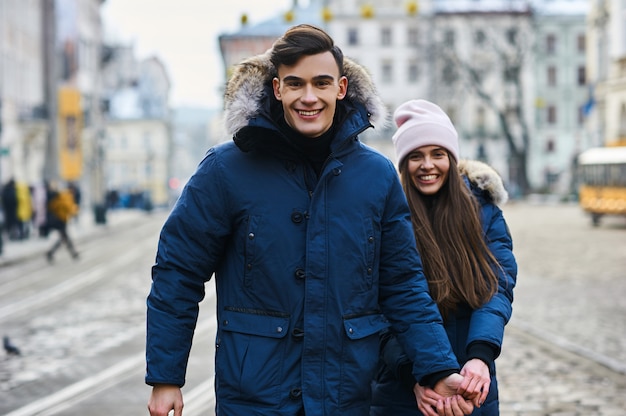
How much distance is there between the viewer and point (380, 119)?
3.34 m

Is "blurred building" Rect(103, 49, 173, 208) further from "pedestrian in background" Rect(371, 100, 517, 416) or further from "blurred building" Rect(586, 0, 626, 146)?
"pedestrian in background" Rect(371, 100, 517, 416)

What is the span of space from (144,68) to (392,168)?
103653 mm

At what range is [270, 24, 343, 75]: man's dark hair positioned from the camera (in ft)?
10.0

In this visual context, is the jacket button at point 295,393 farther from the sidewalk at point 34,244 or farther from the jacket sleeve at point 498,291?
the sidewalk at point 34,244

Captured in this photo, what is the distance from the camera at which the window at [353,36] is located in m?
76.6

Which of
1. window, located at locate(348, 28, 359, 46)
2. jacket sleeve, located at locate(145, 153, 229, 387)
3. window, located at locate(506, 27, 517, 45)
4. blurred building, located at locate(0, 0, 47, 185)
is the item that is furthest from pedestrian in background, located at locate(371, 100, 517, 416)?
window, located at locate(348, 28, 359, 46)

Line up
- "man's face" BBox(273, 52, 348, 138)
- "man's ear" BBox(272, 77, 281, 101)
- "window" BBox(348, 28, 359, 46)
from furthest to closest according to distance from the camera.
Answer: "window" BBox(348, 28, 359, 46)
"man's ear" BBox(272, 77, 281, 101)
"man's face" BBox(273, 52, 348, 138)

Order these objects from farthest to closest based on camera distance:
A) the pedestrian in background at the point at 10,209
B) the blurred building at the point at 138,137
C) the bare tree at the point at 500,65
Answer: the blurred building at the point at 138,137
the bare tree at the point at 500,65
the pedestrian in background at the point at 10,209

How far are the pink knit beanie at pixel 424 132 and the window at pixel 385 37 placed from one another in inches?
2955

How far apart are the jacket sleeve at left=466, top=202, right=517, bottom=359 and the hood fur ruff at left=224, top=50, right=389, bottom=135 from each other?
2.24 ft

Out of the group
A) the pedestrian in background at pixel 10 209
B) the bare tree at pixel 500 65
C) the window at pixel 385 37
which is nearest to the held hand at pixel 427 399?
the pedestrian in background at pixel 10 209

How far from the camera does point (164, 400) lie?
3.00 metres

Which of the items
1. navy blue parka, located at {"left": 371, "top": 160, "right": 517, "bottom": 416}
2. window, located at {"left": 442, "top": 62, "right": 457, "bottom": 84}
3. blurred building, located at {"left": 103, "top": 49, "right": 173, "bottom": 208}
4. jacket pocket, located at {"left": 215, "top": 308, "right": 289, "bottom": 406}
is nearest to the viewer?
jacket pocket, located at {"left": 215, "top": 308, "right": 289, "bottom": 406}

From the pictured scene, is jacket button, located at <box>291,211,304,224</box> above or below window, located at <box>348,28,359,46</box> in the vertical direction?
below
